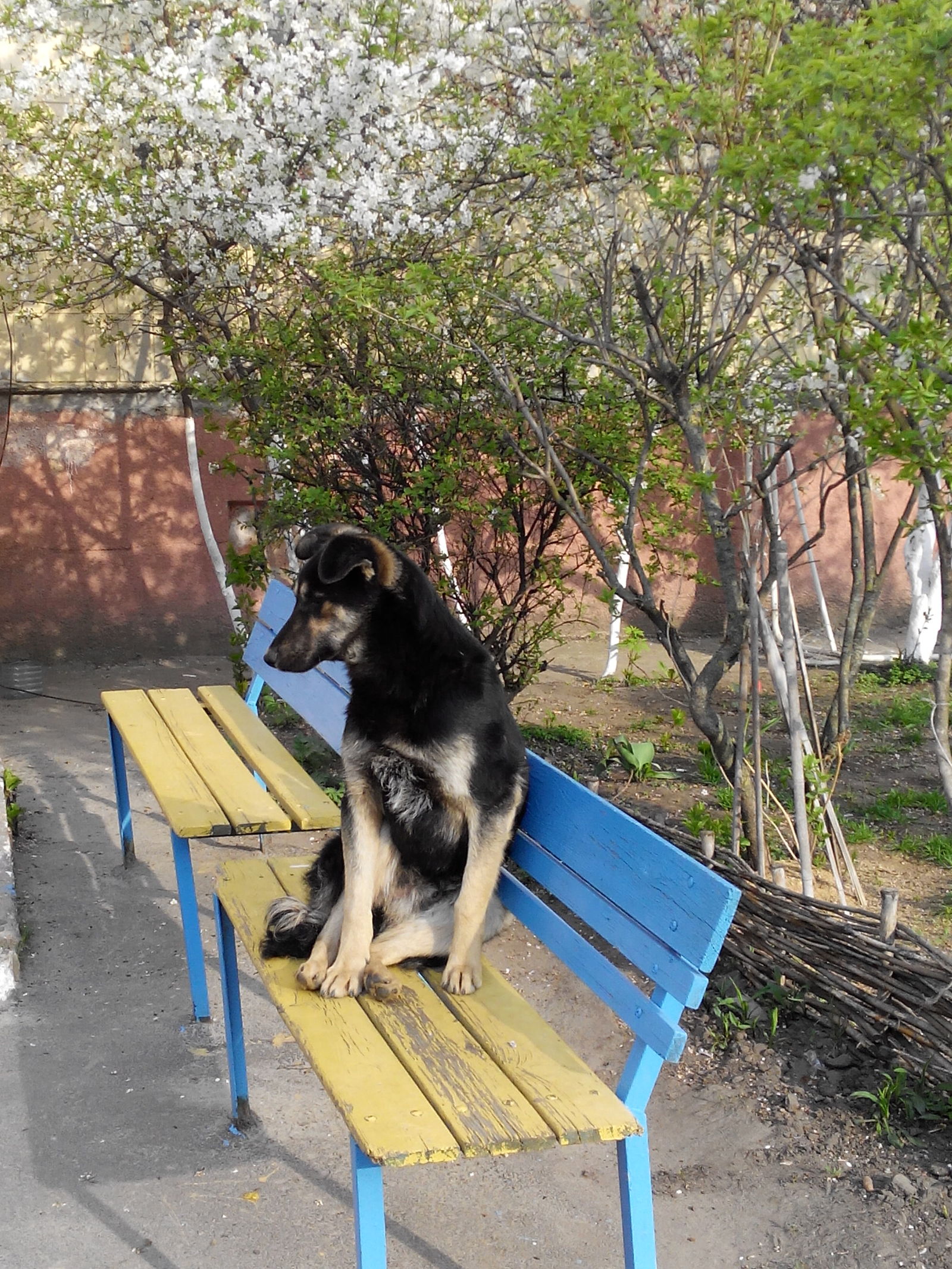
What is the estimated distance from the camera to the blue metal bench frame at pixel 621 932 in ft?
7.01

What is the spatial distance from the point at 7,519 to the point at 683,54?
221 inches

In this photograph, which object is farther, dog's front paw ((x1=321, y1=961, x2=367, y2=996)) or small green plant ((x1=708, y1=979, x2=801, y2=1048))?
small green plant ((x1=708, y1=979, x2=801, y2=1048))

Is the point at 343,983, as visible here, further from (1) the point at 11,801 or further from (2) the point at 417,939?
(1) the point at 11,801

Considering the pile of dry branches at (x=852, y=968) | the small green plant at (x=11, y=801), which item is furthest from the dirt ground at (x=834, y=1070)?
the small green plant at (x=11, y=801)

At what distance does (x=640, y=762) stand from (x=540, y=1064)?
3.50 m

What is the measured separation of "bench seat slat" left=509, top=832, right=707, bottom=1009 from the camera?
7.20 ft

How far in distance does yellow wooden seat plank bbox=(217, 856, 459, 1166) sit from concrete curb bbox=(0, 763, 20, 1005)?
4.29 feet

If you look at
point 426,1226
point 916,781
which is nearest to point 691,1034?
point 426,1226

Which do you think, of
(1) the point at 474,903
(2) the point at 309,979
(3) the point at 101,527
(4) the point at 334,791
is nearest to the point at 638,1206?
(1) the point at 474,903

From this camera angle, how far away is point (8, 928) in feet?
13.6

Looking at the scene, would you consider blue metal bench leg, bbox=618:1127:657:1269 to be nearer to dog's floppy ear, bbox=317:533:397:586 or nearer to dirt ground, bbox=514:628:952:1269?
dirt ground, bbox=514:628:952:1269

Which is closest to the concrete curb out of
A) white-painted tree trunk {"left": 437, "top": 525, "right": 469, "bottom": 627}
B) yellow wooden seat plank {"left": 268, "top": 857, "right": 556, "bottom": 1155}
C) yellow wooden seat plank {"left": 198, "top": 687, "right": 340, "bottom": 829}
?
yellow wooden seat plank {"left": 198, "top": 687, "right": 340, "bottom": 829}

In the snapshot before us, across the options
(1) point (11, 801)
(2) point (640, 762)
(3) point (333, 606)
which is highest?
(3) point (333, 606)

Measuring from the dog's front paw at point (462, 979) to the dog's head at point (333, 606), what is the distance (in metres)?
0.85
